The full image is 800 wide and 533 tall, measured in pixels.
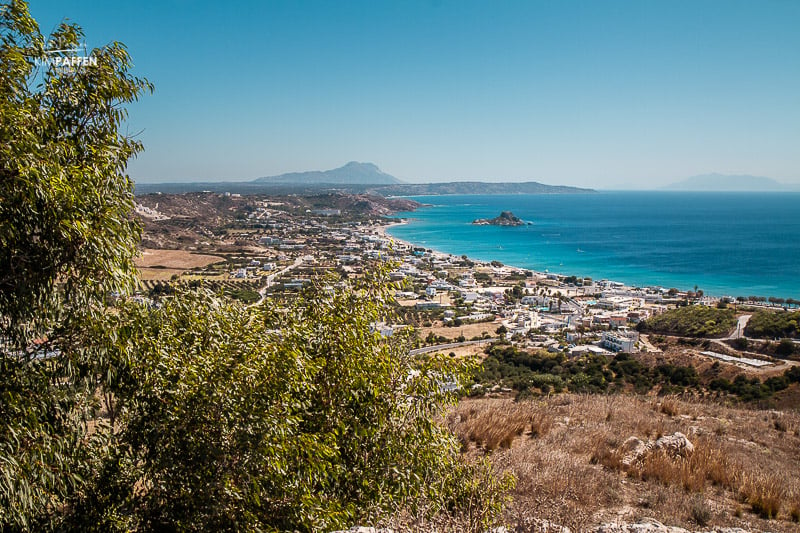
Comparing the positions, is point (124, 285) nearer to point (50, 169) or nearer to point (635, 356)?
point (50, 169)

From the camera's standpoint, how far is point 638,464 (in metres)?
6.55

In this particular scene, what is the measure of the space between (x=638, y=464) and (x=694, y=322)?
1211 inches

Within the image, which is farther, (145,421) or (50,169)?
(145,421)

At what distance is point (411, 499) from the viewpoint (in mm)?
4191

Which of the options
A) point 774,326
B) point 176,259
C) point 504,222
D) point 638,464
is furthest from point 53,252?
point 504,222

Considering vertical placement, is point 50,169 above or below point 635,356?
above

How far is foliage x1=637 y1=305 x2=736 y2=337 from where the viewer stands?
29562 mm

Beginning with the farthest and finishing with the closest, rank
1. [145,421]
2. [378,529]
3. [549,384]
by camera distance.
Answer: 1. [549,384]
2. [145,421]
3. [378,529]

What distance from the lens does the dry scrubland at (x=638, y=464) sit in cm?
496

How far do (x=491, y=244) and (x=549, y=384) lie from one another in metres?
82.7

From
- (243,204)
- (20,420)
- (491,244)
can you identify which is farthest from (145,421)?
(243,204)

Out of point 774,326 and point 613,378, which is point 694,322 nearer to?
point 774,326

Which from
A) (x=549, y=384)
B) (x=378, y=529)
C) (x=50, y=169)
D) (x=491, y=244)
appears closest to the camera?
(x=50, y=169)

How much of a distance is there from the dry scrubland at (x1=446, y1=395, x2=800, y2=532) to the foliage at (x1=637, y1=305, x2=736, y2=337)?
22163 millimetres
